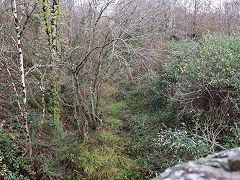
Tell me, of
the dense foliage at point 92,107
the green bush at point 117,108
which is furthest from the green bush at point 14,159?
the green bush at point 117,108

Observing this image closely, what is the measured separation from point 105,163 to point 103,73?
3312 mm

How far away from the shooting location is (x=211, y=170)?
1.02 m

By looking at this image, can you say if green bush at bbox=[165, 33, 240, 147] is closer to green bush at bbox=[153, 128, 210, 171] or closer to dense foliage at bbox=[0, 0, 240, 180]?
dense foliage at bbox=[0, 0, 240, 180]

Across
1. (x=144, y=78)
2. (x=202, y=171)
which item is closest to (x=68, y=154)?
(x=202, y=171)

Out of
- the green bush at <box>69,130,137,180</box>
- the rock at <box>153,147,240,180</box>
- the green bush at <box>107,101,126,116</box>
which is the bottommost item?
the green bush at <box>69,130,137,180</box>

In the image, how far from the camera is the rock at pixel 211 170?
0.94m

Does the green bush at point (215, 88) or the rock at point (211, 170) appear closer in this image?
the rock at point (211, 170)

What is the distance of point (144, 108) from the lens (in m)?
7.83

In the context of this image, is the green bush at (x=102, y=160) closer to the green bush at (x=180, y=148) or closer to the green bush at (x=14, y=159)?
the green bush at (x=180, y=148)

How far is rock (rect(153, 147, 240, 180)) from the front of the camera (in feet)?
3.09

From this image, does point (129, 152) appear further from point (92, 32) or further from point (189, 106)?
point (92, 32)

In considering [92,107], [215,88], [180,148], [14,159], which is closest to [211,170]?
[180,148]

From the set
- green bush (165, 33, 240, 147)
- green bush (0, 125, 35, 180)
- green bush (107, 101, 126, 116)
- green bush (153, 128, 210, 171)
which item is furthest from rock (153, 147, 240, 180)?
green bush (107, 101, 126, 116)

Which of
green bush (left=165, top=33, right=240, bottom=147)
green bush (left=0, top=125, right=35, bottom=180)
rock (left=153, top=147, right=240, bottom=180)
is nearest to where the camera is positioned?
rock (left=153, top=147, right=240, bottom=180)
